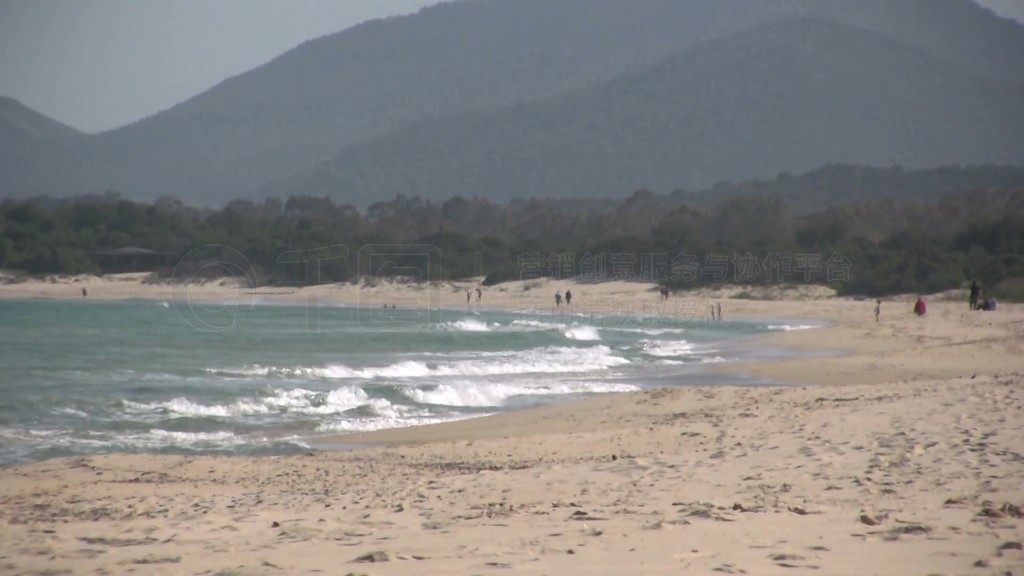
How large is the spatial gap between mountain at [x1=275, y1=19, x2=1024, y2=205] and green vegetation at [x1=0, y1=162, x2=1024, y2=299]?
304ft

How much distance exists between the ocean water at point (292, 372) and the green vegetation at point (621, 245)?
47.2 ft

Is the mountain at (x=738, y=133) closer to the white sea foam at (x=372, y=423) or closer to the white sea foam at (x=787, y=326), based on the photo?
the white sea foam at (x=787, y=326)

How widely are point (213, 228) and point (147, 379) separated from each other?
59825 millimetres

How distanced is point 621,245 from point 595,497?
57.3 metres

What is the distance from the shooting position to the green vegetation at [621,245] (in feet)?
163

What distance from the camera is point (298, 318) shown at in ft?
140

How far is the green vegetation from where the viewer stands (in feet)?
163

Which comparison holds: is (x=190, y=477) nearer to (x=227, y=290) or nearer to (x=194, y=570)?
(x=194, y=570)

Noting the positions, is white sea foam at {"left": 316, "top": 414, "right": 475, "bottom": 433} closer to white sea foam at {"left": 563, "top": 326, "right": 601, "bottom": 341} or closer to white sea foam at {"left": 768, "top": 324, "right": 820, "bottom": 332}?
white sea foam at {"left": 563, "top": 326, "right": 601, "bottom": 341}

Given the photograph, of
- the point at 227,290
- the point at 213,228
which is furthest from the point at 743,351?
the point at 213,228

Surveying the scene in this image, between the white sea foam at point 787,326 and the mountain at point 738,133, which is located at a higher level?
the mountain at point 738,133

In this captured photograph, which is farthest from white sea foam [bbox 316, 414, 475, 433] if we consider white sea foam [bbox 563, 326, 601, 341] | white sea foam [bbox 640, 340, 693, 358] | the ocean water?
white sea foam [bbox 563, 326, 601, 341]

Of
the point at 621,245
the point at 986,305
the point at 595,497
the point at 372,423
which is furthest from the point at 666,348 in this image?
the point at 621,245

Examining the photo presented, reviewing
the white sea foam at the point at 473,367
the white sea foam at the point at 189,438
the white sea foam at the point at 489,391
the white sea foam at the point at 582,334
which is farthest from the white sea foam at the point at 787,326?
the white sea foam at the point at 189,438
